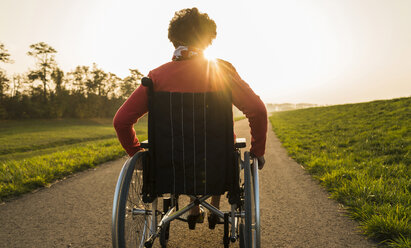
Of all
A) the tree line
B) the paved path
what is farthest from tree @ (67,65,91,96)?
the paved path

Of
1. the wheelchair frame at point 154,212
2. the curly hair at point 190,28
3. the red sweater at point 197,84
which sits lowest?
the wheelchair frame at point 154,212

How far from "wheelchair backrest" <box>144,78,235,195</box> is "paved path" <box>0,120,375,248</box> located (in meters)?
1.04

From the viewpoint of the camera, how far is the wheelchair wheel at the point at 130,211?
148 cm

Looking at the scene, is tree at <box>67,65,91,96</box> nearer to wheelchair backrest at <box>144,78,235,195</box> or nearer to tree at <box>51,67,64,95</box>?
tree at <box>51,67,64,95</box>

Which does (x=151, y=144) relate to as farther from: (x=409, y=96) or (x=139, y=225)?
(x=409, y=96)

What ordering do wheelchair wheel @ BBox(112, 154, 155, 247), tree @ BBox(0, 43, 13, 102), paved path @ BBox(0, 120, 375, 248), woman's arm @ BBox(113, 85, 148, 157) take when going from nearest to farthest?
1. wheelchair wheel @ BBox(112, 154, 155, 247)
2. woman's arm @ BBox(113, 85, 148, 157)
3. paved path @ BBox(0, 120, 375, 248)
4. tree @ BBox(0, 43, 13, 102)

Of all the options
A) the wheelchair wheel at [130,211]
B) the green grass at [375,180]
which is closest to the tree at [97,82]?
the green grass at [375,180]

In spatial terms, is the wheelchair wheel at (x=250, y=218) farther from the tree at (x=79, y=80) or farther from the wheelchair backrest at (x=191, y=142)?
the tree at (x=79, y=80)

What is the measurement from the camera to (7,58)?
3891 centimetres

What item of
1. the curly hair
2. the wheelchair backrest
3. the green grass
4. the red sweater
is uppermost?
the curly hair

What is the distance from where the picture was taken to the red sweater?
5.14 feet

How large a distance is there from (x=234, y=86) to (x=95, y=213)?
8.66 feet

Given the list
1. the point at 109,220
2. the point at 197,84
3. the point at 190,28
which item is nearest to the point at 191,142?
Answer: the point at 197,84

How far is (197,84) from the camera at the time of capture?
157 centimetres
